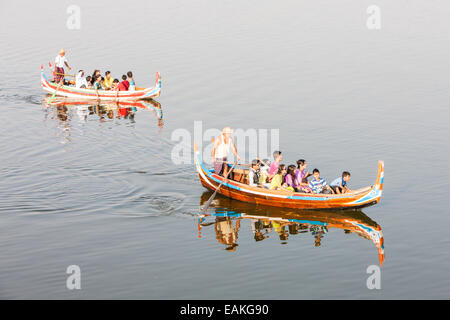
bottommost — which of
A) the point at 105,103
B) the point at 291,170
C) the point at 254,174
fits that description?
the point at 254,174

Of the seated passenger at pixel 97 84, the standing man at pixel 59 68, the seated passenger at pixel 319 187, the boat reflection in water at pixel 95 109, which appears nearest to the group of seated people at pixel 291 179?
the seated passenger at pixel 319 187

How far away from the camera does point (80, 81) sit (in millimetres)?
34438

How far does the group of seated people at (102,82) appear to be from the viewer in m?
34.0

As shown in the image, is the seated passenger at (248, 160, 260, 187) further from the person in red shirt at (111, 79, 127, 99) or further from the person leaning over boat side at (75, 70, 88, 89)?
the person leaning over boat side at (75, 70, 88, 89)

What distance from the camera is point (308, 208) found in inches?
813

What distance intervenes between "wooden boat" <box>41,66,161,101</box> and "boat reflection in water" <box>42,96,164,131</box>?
0.91ft

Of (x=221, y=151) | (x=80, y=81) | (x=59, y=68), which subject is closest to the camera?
(x=221, y=151)

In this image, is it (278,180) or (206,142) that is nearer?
(278,180)

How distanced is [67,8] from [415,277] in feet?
163

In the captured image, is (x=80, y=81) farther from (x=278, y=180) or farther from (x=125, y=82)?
(x=278, y=180)

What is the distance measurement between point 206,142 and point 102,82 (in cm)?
981

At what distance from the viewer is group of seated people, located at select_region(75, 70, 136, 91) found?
3403cm

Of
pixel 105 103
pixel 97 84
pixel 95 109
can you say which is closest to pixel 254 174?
pixel 95 109

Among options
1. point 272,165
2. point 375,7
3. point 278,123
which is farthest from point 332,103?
point 375,7
